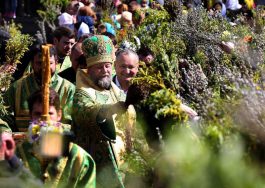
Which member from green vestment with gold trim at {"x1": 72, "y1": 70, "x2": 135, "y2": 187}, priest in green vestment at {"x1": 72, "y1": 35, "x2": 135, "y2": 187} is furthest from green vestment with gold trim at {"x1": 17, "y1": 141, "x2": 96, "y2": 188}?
green vestment with gold trim at {"x1": 72, "y1": 70, "x2": 135, "y2": 187}

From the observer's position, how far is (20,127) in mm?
7766

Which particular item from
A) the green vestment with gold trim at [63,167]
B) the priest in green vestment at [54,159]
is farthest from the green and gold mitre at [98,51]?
the green vestment with gold trim at [63,167]

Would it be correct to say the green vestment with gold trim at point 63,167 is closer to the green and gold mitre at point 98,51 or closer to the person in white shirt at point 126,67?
the green and gold mitre at point 98,51

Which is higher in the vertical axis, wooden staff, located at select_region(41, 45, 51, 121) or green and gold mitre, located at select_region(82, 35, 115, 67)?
wooden staff, located at select_region(41, 45, 51, 121)

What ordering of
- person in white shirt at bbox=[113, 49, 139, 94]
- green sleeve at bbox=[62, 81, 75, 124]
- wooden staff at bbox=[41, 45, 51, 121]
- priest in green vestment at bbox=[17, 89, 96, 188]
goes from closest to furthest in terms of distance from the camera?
priest in green vestment at bbox=[17, 89, 96, 188] → wooden staff at bbox=[41, 45, 51, 121] → green sleeve at bbox=[62, 81, 75, 124] → person in white shirt at bbox=[113, 49, 139, 94]

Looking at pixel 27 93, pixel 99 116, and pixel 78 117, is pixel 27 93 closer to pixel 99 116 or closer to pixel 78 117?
pixel 78 117

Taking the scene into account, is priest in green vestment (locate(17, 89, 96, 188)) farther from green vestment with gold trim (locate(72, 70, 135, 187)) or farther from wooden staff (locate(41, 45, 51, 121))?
green vestment with gold trim (locate(72, 70, 135, 187))

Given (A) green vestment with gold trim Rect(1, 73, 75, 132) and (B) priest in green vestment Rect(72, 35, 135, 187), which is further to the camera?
(A) green vestment with gold trim Rect(1, 73, 75, 132)

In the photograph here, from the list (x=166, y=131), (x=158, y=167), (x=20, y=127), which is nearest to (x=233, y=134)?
(x=158, y=167)

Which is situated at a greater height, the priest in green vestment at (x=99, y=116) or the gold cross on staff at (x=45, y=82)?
the gold cross on staff at (x=45, y=82)

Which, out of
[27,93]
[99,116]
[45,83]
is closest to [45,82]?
[45,83]

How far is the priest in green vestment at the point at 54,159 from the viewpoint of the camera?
5309 millimetres

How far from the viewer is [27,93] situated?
7934 mm

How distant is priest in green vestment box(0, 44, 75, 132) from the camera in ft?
25.5
